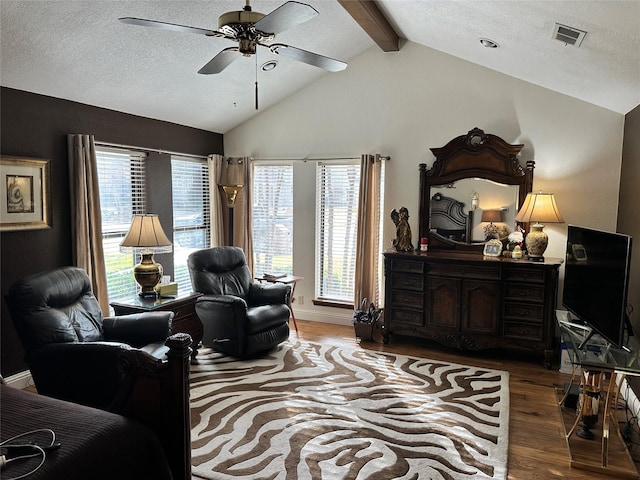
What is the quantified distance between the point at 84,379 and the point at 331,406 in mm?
1712

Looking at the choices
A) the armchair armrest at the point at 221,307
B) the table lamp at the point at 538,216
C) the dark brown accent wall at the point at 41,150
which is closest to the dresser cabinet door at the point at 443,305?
the table lamp at the point at 538,216

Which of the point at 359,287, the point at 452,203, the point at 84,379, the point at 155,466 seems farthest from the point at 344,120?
the point at 155,466

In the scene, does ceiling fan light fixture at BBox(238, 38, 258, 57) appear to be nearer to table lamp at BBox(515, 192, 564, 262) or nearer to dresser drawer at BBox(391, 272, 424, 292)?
dresser drawer at BBox(391, 272, 424, 292)

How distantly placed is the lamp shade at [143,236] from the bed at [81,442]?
6.19ft

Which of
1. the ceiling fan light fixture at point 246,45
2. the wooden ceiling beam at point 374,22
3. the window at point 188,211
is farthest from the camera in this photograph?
the window at point 188,211

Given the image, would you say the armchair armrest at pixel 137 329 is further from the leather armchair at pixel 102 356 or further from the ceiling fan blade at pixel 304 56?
the ceiling fan blade at pixel 304 56

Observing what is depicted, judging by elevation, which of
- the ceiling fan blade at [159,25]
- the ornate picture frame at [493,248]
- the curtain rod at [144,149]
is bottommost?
the ornate picture frame at [493,248]

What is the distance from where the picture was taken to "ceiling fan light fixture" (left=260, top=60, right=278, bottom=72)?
15.4ft

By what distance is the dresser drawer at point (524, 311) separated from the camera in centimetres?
427

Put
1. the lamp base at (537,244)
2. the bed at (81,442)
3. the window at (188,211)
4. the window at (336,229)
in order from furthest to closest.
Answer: the window at (336,229) → the window at (188,211) → the lamp base at (537,244) → the bed at (81,442)

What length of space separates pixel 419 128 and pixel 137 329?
3.60 meters

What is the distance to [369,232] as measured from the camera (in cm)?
531

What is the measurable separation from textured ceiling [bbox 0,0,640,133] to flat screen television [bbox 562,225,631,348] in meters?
1.18

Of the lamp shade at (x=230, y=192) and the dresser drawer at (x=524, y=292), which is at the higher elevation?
the lamp shade at (x=230, y=192)
